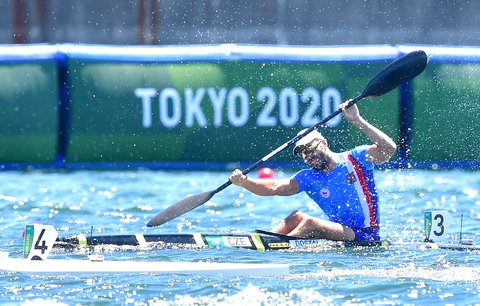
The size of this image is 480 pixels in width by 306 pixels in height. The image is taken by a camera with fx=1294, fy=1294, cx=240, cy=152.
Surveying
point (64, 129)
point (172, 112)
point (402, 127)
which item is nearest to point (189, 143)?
point (172, 112)

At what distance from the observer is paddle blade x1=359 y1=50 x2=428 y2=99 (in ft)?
37.0

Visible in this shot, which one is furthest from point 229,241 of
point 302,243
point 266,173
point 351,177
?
point 266,173

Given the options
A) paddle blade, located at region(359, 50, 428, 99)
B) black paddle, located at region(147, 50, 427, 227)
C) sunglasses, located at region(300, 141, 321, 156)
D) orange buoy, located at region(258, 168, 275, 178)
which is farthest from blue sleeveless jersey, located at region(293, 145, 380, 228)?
orange buoy, located at region(258, 168, 275, 178)

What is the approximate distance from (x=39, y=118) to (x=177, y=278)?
21.9 ft

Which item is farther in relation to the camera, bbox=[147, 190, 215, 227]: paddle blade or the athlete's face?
bbox=[147, 190, 215, 227]: paddle blade

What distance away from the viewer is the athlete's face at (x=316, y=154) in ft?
35.3

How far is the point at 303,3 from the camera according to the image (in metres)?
24.5

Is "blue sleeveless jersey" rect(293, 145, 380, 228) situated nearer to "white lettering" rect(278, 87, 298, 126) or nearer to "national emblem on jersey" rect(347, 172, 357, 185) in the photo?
"national emblem on jersey" rect(347, 172, 357, 185)

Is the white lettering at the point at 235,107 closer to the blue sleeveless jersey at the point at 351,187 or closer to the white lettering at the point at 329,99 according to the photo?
the white lettering at the point at 329,99

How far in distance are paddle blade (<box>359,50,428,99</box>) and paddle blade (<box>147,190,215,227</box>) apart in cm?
164

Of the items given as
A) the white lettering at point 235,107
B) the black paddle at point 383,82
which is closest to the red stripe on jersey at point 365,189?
the black paddle at point 383,82

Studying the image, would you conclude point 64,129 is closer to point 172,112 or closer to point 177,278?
point 172,112

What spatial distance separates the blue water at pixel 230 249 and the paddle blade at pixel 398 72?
1.36 metres

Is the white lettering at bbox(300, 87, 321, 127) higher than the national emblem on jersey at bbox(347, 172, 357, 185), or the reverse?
the white lettering at bbox(300, 87, 321, 127)
